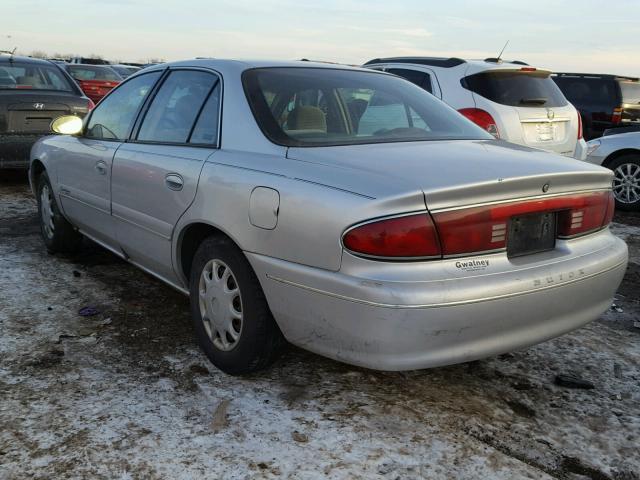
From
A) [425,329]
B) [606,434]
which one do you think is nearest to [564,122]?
[606,434]

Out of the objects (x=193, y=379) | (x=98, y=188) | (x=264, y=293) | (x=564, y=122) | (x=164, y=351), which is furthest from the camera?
(x=564, y=122)

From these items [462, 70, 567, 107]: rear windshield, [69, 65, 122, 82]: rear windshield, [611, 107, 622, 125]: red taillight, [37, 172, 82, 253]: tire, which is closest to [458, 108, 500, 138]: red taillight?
[462, 70, 567, 107]: rear windshield

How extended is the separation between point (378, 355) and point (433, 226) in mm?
526

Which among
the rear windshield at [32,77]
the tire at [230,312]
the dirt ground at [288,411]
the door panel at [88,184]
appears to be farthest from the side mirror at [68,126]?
the rear windshield at [32,77]

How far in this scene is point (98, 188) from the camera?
13.6ft

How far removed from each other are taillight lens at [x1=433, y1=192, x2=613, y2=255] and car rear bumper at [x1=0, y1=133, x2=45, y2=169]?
21.7 ft

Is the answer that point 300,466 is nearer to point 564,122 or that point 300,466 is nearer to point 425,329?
point 425,329

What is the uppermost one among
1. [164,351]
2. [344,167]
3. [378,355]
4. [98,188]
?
[344,167]

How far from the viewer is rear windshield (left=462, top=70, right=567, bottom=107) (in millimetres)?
6406

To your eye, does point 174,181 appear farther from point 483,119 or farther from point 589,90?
point 589,90

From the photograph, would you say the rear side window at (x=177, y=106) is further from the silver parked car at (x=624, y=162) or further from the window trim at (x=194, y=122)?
the silver parked car at (x=624, y=162)

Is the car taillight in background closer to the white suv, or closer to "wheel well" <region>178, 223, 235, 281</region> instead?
"wheel well" <region>178, 223, 235, 281</region>

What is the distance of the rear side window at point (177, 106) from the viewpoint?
344 centimetres

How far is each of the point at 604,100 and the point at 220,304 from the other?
10748 millimetres
